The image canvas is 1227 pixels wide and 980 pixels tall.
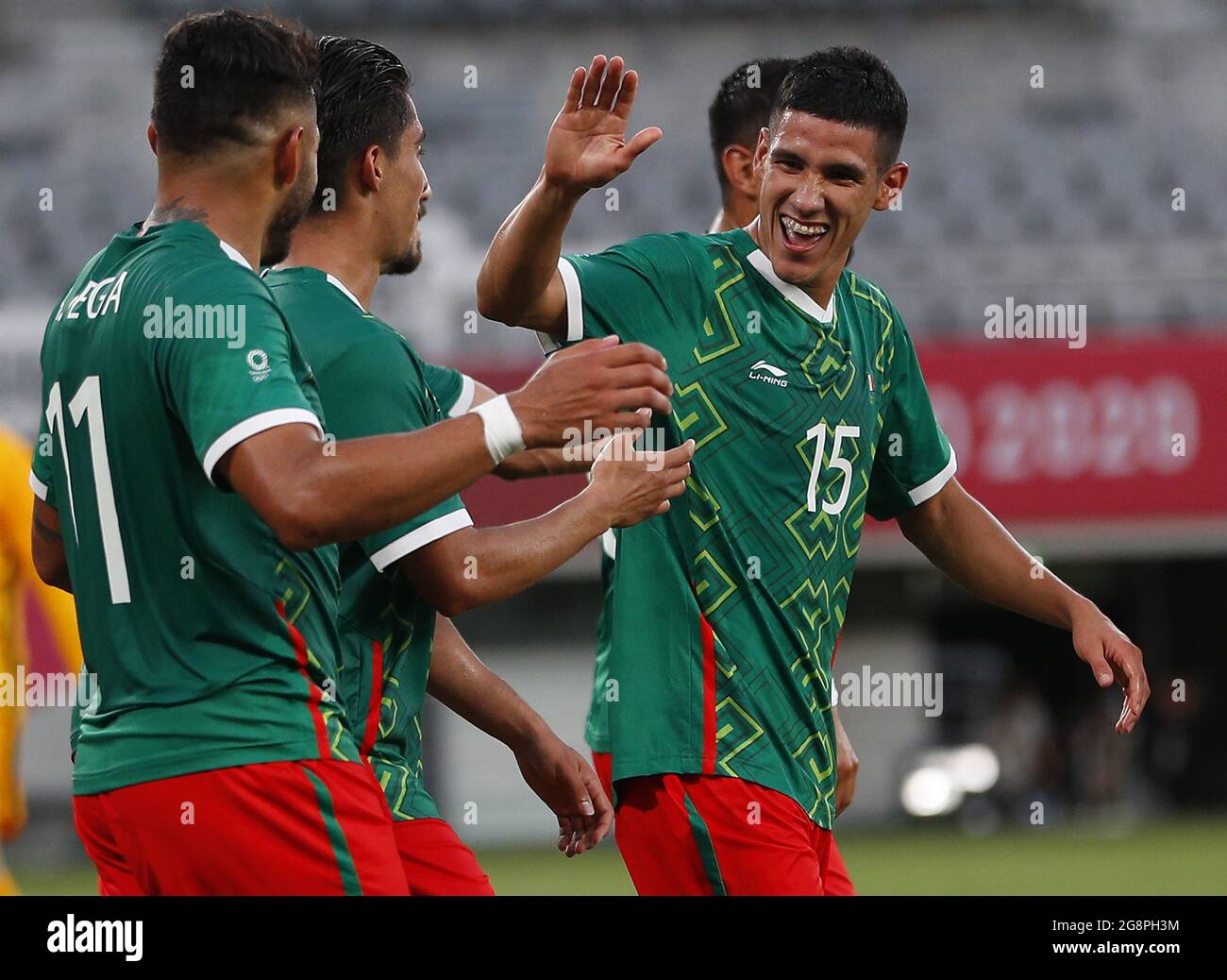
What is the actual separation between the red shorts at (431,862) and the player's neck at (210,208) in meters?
1.21

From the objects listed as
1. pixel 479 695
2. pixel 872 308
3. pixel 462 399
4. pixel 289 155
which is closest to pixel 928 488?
pixel 872 308

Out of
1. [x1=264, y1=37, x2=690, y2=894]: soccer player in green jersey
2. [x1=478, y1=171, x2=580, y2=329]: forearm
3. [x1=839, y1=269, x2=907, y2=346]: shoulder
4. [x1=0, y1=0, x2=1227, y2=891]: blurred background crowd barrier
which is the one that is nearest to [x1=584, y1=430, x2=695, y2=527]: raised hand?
[x1=264, y1=37, x2=690, y2=894]: soccer player in green jersey

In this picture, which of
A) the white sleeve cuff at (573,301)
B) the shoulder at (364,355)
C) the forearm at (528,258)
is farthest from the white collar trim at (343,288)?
the white sleeve cuff at (573,301)

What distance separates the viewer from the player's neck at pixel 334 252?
367cm

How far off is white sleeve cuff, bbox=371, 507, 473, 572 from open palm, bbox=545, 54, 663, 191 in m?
0.70

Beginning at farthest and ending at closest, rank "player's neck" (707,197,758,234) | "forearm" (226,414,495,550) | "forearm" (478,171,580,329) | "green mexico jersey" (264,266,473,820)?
"player's neck" (707,197,758,234)
"forearm" (478,171,580,329)
"green mexico jersey" (264,266,473,820)
"forearm" (226,414,495,550)

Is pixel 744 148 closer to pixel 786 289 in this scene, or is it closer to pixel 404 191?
pixel 786 289

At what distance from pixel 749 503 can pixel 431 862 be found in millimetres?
1001

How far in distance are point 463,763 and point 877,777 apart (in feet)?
11.4

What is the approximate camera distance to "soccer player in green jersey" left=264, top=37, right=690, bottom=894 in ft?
10.8

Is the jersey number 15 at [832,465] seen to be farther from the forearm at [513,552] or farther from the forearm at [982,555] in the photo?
the forearm at [513,552]

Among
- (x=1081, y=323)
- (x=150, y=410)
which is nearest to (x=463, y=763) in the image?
(x=1081, y=323)

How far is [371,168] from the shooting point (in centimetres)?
367

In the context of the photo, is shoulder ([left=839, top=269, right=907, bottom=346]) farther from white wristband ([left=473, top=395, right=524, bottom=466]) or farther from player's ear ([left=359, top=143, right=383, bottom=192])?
white wristband ([left=473, top=395, right=524, bottom=466])
